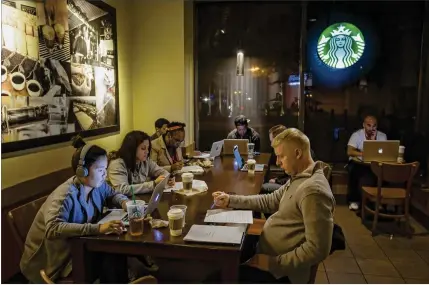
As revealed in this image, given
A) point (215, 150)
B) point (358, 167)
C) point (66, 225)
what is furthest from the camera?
point (358, 167)

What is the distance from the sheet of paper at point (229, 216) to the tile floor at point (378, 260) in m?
1.16

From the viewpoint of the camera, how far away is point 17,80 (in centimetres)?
242

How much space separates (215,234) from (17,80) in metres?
1.83

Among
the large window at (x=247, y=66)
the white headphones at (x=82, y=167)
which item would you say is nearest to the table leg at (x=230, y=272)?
the white headphones at (x=82, y=167)

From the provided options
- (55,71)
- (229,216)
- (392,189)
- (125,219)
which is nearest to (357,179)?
(392,189)

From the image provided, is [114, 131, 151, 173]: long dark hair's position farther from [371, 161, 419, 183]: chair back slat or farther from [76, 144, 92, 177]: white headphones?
[371, 161, 419, 183]: chair back slat

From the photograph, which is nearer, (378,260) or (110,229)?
(110,229)

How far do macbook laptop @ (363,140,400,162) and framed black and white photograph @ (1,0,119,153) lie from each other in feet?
9.45

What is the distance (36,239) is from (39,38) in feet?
5.49

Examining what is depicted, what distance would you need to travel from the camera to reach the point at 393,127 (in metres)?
4.93

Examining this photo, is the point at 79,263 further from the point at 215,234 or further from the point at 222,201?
the point at 222,201

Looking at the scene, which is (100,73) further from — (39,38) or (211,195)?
(211,195)

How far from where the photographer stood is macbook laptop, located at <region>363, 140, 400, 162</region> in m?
3.79

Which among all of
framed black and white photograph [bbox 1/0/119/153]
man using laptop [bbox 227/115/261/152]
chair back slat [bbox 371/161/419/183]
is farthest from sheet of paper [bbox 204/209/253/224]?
man using laptop [bbox 227/115/261/152]
